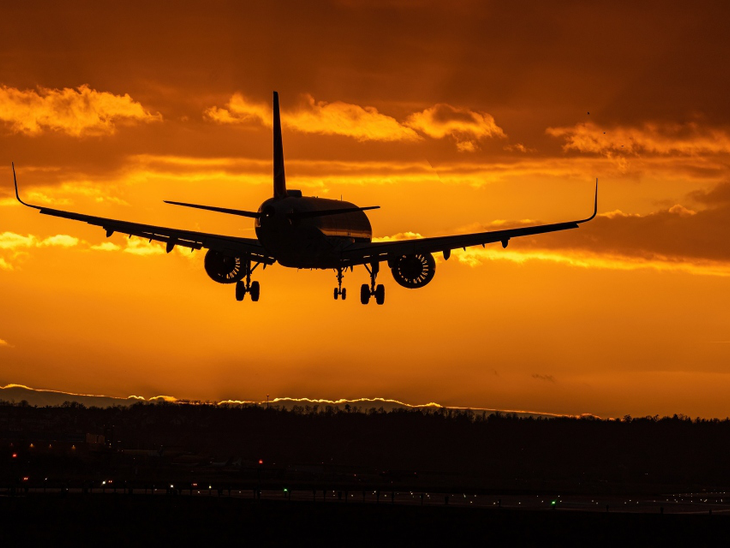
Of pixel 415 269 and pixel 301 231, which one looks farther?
pixel 415 269

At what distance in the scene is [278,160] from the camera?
309ft

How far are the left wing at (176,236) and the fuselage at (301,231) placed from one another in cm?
328

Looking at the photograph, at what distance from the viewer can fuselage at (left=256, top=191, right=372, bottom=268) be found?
82.8 meters

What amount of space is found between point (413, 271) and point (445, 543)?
22.1m

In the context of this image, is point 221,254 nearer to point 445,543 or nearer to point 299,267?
point 299,267

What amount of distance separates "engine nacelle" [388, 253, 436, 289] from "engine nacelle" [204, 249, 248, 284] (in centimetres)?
1231

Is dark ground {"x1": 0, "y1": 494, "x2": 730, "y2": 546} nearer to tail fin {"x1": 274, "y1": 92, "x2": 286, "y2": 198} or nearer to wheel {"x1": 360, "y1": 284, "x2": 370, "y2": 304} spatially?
wheel {"x1": 360, "y1": 284, "x2": 370, "y2": 304}

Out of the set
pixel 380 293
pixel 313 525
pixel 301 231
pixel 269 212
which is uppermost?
pixel 269 212

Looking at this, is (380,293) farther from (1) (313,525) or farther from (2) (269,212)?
(1) (313,525)

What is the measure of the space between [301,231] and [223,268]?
13075mm

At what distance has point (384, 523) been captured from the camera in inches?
3942

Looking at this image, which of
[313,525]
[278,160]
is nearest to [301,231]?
[278,160]

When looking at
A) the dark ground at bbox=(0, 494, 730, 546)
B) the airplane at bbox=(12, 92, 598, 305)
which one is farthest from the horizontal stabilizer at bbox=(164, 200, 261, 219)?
the dark ground at bbox=(0, 494, 730, 546)

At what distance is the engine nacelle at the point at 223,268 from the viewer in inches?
3713
